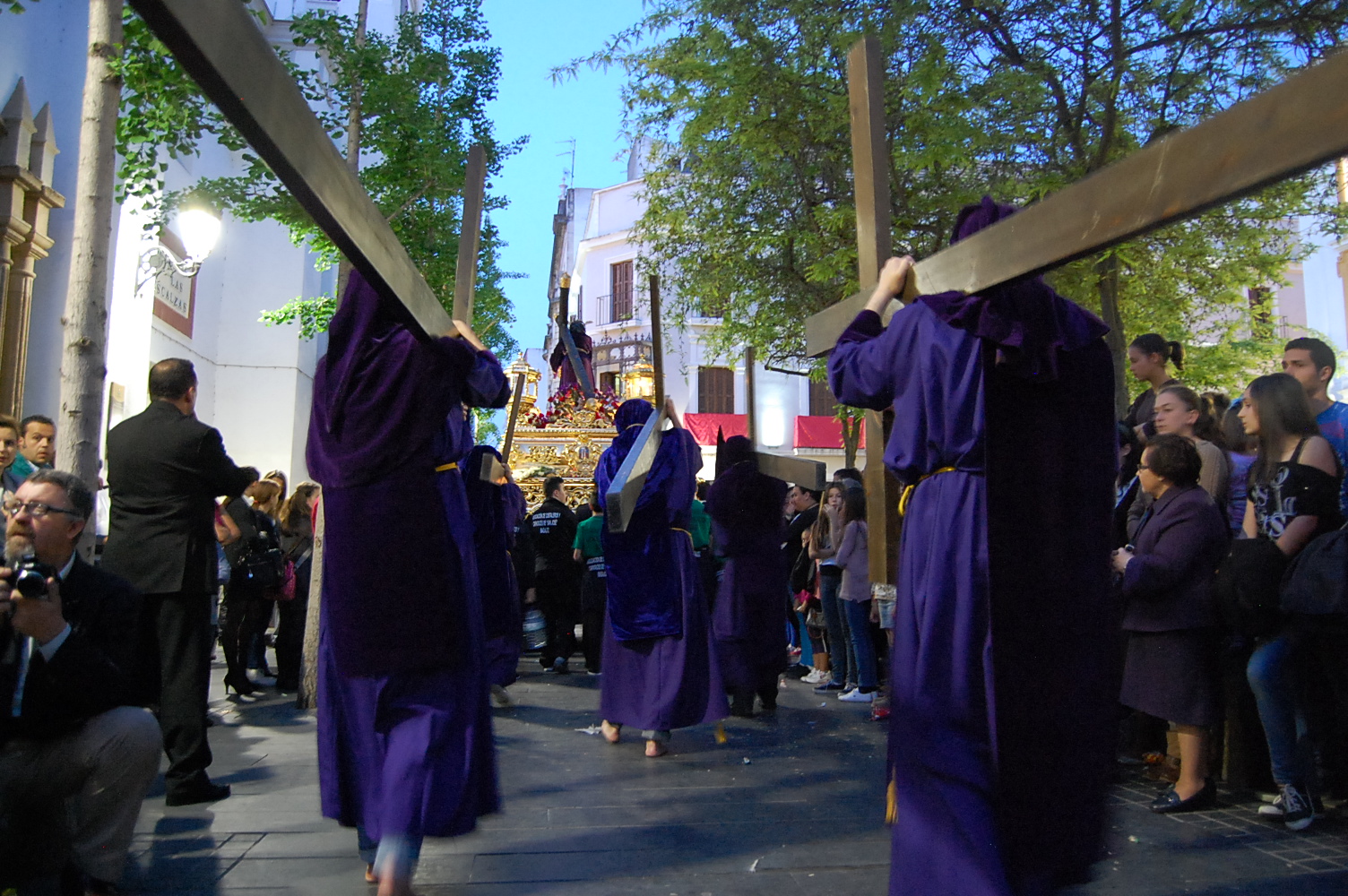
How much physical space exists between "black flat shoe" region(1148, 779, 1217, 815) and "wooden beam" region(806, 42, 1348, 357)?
10.4ft

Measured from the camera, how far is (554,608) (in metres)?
10.7

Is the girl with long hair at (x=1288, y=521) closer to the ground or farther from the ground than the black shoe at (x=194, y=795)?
farther from the ground

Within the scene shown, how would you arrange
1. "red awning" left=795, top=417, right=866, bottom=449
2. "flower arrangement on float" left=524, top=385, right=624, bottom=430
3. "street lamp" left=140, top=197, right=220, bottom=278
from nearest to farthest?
1. "street lamp" left=140, top=197, right=220, bottom=278
2. "flower arrangement on float" left=524, top=385, right=624, bottom=430
3. "red awning" left=795, top=417, right=866, bottom=449

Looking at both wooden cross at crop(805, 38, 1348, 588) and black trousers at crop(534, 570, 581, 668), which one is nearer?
wooden cross at crop(805, 38, 1348, 588)

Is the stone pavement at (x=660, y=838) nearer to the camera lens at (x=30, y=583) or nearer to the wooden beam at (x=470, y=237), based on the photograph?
the camera lens at (x=30, y=583)

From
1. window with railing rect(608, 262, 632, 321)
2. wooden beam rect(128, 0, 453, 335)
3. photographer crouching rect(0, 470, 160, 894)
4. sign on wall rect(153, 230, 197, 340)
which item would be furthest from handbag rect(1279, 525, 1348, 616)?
window with railing rect(608, 262, 632, 321)

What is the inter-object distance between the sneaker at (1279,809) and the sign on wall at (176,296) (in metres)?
14.5

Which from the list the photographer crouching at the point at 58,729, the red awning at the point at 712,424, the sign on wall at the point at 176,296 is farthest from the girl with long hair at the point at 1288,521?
the red awning at the point at 712,424

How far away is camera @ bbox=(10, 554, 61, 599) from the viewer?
123 inches

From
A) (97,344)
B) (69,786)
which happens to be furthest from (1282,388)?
(97,344)

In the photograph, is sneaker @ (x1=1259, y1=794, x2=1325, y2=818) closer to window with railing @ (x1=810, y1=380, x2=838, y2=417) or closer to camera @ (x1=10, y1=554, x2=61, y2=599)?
camera @ (x1=10, y1=554, x2=61, y2=599)

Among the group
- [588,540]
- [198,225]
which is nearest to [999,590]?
A: [588,540]

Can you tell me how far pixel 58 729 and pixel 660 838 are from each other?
213cm

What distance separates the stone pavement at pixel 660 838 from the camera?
11.9ft
